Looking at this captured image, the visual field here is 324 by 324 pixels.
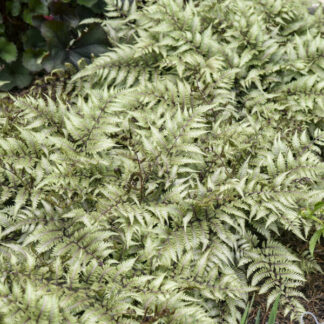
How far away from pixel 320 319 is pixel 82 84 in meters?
2.84

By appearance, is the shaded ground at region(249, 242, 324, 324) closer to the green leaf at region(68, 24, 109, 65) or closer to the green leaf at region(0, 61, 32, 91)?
the green leaf at region(68, 24, 109, 65)

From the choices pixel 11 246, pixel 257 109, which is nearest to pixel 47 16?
pixel 257 109

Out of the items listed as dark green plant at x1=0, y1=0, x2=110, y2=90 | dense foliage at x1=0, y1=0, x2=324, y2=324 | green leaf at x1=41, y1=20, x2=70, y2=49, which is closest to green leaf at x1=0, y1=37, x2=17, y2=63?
dark green plant at x1=0, y1=0, x2=110, y2=90

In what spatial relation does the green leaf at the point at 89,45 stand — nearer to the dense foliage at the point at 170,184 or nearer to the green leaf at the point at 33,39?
the dense foliage at the point at 170,184

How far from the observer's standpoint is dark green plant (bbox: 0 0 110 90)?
4153mm

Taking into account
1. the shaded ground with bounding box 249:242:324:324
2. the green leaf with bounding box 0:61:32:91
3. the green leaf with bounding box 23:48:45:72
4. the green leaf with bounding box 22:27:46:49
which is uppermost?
the green leaf with bounding box 22:27:46:49

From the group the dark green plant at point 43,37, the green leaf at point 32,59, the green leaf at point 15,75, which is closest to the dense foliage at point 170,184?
the dark green plant at point 43,37

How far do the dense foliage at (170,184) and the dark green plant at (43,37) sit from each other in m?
0.54

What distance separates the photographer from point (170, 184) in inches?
116

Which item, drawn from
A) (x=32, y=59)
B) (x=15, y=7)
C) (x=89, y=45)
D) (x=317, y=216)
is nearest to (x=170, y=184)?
(x=317, y=216)

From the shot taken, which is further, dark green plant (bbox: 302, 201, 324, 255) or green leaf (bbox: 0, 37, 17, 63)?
green leaf (bbox: 0, 37, 17, 63)

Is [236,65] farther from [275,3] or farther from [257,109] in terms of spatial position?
[275,3]

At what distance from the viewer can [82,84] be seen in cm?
393

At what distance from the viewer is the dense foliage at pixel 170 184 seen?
7.97ft
